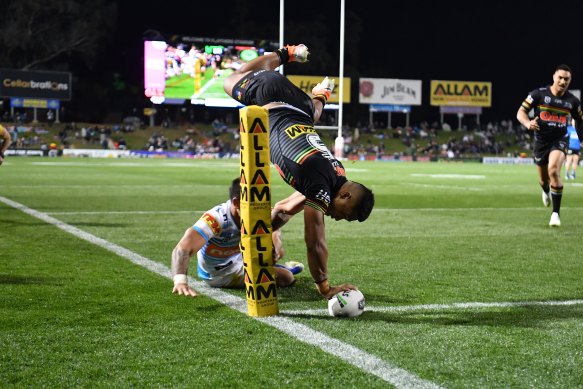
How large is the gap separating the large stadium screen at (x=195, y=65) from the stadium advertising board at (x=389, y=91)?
2674 cm

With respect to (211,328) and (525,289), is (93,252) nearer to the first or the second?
(211,328)

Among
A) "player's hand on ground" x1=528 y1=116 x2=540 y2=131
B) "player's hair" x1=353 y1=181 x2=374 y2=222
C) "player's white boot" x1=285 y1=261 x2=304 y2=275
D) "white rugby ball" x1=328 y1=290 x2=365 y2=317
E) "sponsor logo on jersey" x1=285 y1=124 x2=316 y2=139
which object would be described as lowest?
"player's white boot" x1=285 y1=261 x2=304 y2=275

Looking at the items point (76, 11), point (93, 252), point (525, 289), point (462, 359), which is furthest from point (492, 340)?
point (76, 11)

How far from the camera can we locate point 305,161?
5027 millimetres

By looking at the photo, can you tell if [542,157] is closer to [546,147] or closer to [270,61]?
[546,147]

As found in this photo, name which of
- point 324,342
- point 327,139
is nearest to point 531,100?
point 324,342

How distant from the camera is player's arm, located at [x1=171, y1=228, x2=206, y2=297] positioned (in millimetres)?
5461

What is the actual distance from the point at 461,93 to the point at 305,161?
71.6 metres

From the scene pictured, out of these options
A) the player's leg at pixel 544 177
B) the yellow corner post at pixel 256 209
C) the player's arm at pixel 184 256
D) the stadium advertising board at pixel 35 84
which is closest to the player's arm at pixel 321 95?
the player's arm at pixel 184 256

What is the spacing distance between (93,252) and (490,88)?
7091 cm

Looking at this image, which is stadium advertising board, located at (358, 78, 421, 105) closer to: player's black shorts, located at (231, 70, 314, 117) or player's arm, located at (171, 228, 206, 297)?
player's black shorts, located at (231, 70, 314, 117)

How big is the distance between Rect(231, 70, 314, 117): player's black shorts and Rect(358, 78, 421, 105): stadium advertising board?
6448 cm

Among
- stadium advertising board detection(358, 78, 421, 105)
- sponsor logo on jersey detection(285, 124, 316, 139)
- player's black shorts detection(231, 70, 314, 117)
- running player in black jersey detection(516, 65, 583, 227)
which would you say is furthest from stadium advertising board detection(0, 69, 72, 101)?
sponsor logo on jersey detection(285, 124, 316, 139)

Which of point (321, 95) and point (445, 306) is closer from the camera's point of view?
point (445, 306)
